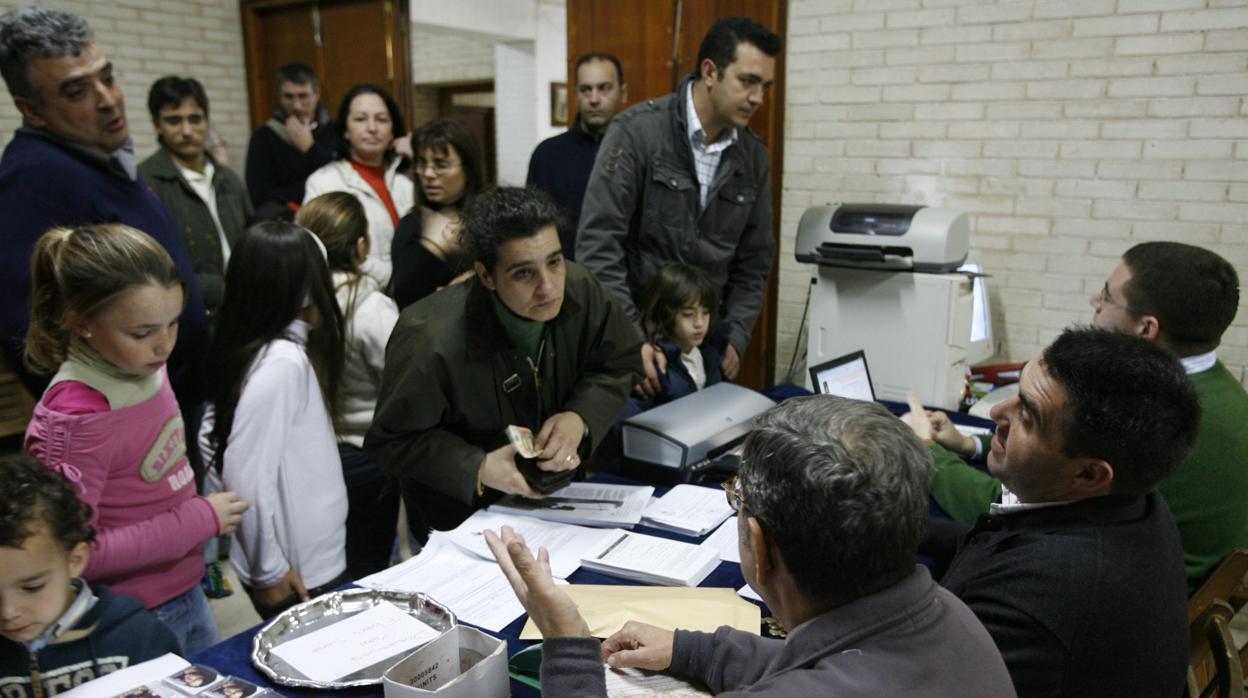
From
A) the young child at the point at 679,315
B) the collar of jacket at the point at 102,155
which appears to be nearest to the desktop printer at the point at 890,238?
the young child at the point at 679,315

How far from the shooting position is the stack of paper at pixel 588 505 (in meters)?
1.90

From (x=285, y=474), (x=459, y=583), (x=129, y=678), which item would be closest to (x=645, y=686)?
(x=459, y=583)

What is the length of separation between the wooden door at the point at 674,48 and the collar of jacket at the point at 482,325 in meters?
2.47

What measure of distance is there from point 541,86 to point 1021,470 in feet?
21.0

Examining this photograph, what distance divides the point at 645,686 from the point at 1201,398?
4.26 feet

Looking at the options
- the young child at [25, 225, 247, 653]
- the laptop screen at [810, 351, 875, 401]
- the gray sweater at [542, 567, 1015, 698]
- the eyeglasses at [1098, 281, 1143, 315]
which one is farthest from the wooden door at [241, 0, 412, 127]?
the gray sweater at [542, 567, 1015, 698]

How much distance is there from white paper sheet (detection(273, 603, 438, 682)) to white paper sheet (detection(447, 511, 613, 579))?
29cm

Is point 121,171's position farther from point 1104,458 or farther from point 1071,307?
point 1071,307

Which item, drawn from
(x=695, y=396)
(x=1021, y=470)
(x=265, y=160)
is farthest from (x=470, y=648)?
(x=265, y=160)

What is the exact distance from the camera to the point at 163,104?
3.70m

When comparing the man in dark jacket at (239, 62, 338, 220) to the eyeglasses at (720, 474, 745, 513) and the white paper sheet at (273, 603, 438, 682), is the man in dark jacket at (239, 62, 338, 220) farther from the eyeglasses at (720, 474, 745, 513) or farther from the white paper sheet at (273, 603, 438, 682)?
the eyeglasses at (720, 474, 745, 513)

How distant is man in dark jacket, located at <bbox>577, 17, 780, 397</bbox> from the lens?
2793 millimetres

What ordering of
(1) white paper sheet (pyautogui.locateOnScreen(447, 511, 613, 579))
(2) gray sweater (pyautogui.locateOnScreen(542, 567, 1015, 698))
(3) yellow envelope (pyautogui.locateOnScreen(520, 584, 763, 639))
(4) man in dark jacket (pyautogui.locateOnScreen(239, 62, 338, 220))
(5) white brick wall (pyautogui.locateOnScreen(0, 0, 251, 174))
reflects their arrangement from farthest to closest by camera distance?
(5) white brick wall (pyautogui.locateOnScreen(0, 0, 251, 174)) < (4) man in dark jacket (pyautogui.locateOnScreen(239, 62, 338, 220)) < (1) white paper sheet (pyautogui.locateOnScreen(447, 511, 613, 579)) < (3) yellow envelope (pyautogui.locateOnScreen(520, 584, 763, 639)) < (2) gray sweater (pyautogui.locateOnScreen(542, 567, 1015, 698))

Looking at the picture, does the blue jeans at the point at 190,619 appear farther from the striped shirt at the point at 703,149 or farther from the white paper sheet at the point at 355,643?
the striped shirt at the point at 703,149
